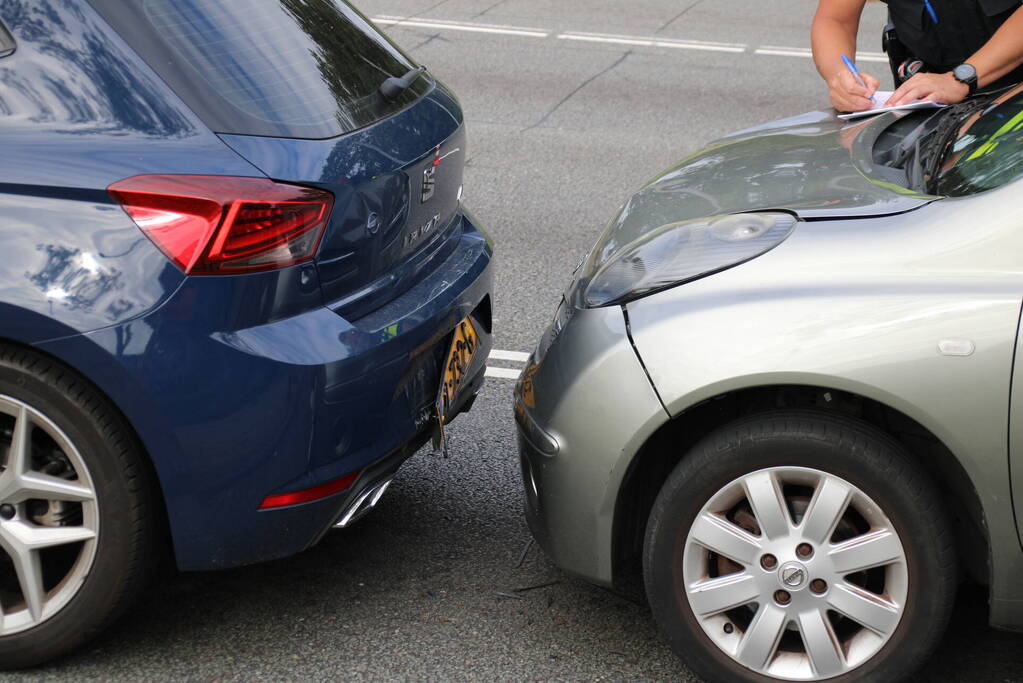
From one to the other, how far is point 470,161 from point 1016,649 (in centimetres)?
509

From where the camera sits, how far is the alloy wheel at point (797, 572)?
2.68 metres

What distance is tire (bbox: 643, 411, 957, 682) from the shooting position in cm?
265

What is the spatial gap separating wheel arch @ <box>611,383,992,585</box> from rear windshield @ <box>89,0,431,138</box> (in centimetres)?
107

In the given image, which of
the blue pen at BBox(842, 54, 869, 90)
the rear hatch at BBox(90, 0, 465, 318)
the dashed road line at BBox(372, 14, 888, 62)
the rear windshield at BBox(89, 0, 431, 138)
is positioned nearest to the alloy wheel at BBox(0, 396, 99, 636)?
the rear hatch at BBox(90, 0, 465, 318)

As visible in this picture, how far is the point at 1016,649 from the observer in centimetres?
310

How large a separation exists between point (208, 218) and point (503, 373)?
221 centimetres

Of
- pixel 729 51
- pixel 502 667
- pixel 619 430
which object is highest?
pixel 619 430

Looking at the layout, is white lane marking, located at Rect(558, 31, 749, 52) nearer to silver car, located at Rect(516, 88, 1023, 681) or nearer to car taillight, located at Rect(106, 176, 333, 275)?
silver car, located at Rect(516, 88, 1023, 681)

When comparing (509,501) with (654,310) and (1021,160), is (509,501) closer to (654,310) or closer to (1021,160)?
(654,310)

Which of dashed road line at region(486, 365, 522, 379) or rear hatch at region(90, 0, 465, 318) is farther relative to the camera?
dashed road line at region(486, 365, 522, 379)

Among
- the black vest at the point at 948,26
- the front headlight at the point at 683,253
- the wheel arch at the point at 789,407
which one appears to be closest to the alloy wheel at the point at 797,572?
the wheel arch at the point at 789,407

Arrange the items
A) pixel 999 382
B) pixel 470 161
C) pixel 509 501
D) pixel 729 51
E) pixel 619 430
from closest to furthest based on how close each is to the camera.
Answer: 1. pixel 999 382
2. pixel 619 430
3. pixel 509 501
4. pixel 470 161
5. pixel 729 51

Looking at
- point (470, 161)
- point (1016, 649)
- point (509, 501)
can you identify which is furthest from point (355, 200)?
point (470, 161)

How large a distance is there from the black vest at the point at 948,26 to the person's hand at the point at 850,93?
55 cm
